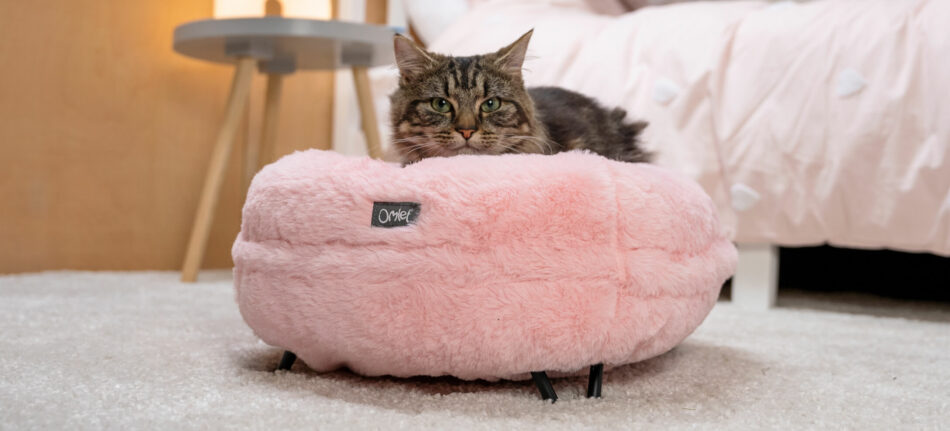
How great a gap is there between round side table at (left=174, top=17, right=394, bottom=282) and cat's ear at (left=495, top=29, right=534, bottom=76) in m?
0.61

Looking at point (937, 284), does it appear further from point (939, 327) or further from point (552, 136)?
point (552, 136)

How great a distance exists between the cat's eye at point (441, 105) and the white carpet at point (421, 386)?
37 centimetres

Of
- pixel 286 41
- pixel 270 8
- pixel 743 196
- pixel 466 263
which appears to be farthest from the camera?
pixel 270 8

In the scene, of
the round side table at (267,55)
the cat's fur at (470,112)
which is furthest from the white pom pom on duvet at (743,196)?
the round side table at (267,55)

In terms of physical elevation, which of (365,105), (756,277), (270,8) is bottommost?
(756,277)

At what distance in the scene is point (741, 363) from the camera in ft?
3.68

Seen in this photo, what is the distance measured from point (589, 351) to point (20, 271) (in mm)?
1646

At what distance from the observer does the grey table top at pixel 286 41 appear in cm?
184

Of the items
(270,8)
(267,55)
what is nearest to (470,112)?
(267,55)

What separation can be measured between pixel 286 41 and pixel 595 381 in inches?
52.0

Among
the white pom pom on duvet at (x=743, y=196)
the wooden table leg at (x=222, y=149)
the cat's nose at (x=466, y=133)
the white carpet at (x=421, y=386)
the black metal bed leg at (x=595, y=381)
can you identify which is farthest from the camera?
the wooden table leg at (x=222, y=149)

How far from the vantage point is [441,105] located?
3.62ft

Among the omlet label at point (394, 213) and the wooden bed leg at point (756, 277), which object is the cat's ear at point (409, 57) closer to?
the omlet label at point (394, 213)

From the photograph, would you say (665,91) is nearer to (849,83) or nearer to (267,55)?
(849,83)
